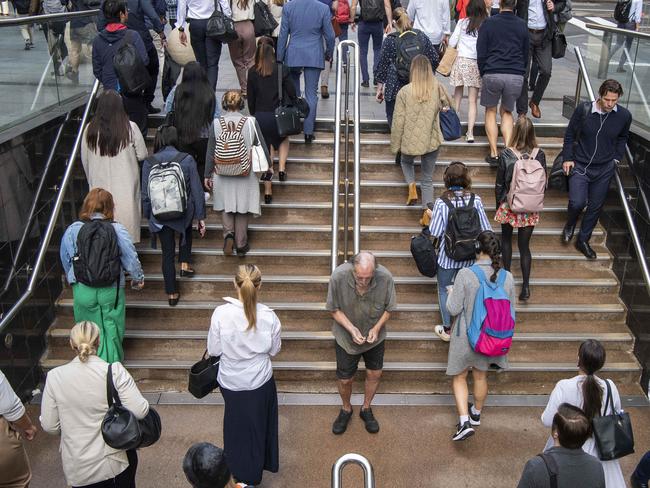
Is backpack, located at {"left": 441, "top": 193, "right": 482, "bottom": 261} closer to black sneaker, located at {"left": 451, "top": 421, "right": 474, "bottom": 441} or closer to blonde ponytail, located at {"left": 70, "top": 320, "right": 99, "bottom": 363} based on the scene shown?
black sneaker, located at {"left": 451, "top": 421, "right": 474, "bottom": 441}

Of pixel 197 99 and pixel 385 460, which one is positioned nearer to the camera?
pixel 385 460

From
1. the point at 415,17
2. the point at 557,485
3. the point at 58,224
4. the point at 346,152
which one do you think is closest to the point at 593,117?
the point at 346,152

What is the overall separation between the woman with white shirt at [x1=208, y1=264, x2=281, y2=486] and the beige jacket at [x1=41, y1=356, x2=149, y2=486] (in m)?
0.67

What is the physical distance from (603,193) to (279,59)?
403 cm

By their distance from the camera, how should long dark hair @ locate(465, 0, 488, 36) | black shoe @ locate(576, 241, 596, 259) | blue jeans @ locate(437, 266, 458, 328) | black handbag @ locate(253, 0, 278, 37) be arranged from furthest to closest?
black handbag @ locate(253, 0, 278, 37)
long dark hair @ locate(465, 0, 488, 36)
black shoe @ locate(576, 241, 596, 259)
blue jeans @ locate(437, 266, 458, 328)

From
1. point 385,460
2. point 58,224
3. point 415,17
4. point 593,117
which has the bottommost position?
point 385,460

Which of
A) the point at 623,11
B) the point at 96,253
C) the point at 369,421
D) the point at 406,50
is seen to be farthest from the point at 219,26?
the point at 623,11

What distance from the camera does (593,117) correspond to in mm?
6840

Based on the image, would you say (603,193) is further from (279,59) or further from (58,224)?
(58,224)

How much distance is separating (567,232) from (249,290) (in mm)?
4227

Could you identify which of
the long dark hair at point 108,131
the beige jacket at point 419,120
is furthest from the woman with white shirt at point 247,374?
the beige jacket at point 419,120

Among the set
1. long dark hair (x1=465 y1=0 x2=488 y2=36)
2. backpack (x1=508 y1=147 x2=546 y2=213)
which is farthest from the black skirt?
long dark hair (x1=465 y1=0 x2=488 y2=36)

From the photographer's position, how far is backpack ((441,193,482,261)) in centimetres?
589

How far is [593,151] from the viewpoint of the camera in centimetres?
693
